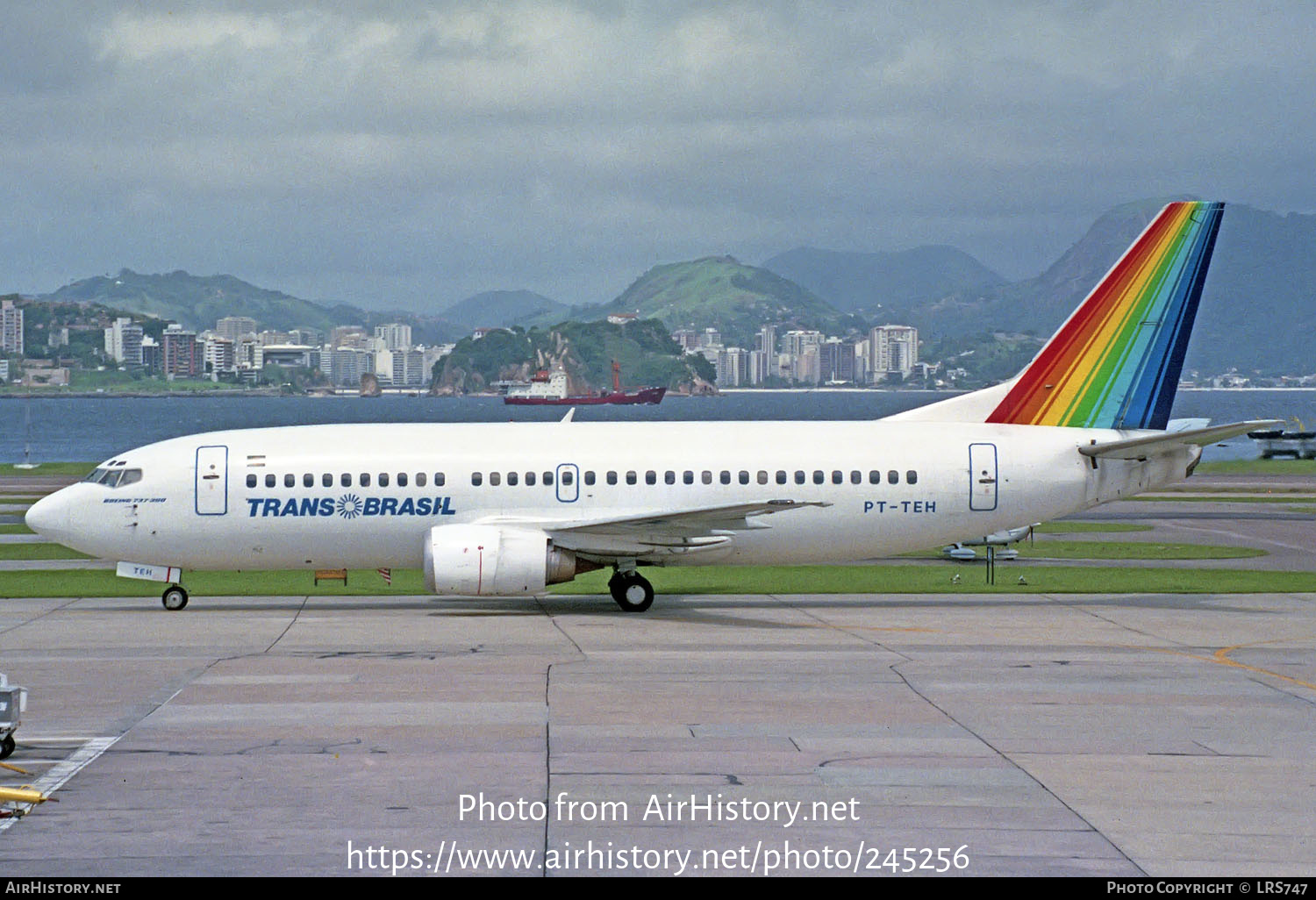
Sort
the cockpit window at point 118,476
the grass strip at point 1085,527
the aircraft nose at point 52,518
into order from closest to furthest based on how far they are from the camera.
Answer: the aircraft nose at point 52,518 < the cockpit window at point 118,476 < the grass strip at point 1085,527

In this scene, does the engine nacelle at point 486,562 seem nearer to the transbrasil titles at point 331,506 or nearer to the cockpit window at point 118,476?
the transbrasil titles at point 331,506

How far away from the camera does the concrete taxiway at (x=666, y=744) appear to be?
13180 mm

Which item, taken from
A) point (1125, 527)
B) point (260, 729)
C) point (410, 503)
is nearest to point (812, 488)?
point (410, 503)

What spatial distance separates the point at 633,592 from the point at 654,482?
2.31 m

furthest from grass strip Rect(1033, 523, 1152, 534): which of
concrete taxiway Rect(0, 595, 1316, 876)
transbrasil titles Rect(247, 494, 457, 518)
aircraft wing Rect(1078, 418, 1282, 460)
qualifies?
transbrasil titles Rect(247, 494, 457, 518)

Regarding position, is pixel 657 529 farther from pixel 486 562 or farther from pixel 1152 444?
pixel 1152 444

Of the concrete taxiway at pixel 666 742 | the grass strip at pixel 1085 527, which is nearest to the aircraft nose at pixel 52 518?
the concrete taxiway at pixel 666 742

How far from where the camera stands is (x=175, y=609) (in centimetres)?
3112

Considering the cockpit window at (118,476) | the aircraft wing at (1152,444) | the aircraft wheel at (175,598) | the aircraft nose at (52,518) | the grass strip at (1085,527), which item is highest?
the aircraft wing at (1152,444)

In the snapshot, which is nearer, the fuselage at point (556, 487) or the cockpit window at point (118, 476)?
the fuselage at point (556, 487)

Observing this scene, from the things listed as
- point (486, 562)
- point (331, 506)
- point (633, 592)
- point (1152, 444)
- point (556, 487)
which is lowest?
point (633, 592)

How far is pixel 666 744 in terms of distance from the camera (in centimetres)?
1752

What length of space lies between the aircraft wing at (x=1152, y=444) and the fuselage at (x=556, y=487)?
1.07ft

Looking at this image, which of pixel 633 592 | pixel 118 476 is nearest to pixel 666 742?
pixel 633 592
